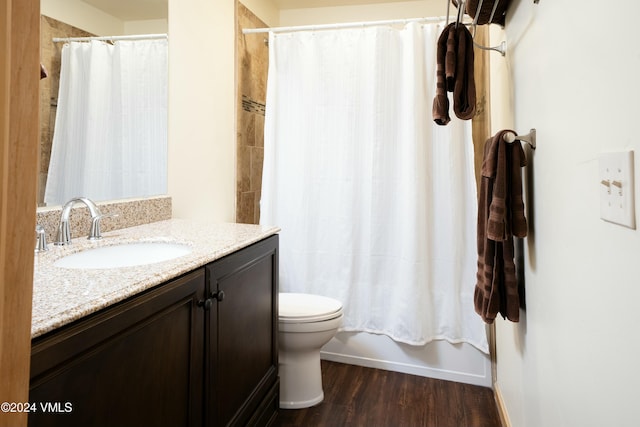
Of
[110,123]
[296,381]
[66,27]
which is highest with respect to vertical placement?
[66,27]

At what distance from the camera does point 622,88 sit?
0.60 metres

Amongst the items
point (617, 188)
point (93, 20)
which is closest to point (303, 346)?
point (617, 188)

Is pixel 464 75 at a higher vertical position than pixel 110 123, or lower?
higher

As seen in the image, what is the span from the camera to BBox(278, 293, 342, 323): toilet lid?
1.85 m

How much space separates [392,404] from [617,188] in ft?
5.55

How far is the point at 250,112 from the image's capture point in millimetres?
2578

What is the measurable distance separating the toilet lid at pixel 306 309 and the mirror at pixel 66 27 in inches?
34.3

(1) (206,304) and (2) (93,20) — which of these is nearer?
(1) (206,304)

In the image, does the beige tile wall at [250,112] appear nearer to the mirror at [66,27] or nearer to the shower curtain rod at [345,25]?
the shower curtain rod at [345,25]

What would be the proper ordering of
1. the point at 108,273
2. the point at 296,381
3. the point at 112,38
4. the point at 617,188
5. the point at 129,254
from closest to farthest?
the point at 617,188
the point at 108,273
the point at 129,254
the point at 112,38
the point at 296,381

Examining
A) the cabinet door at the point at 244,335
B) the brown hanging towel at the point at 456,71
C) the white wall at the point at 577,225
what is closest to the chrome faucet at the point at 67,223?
the cabinet door at the point at 244,335

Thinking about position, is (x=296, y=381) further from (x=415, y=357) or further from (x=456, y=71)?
(x=456, y=71)

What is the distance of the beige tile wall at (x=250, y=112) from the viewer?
2453 mm

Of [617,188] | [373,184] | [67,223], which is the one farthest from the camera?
[373,184]
